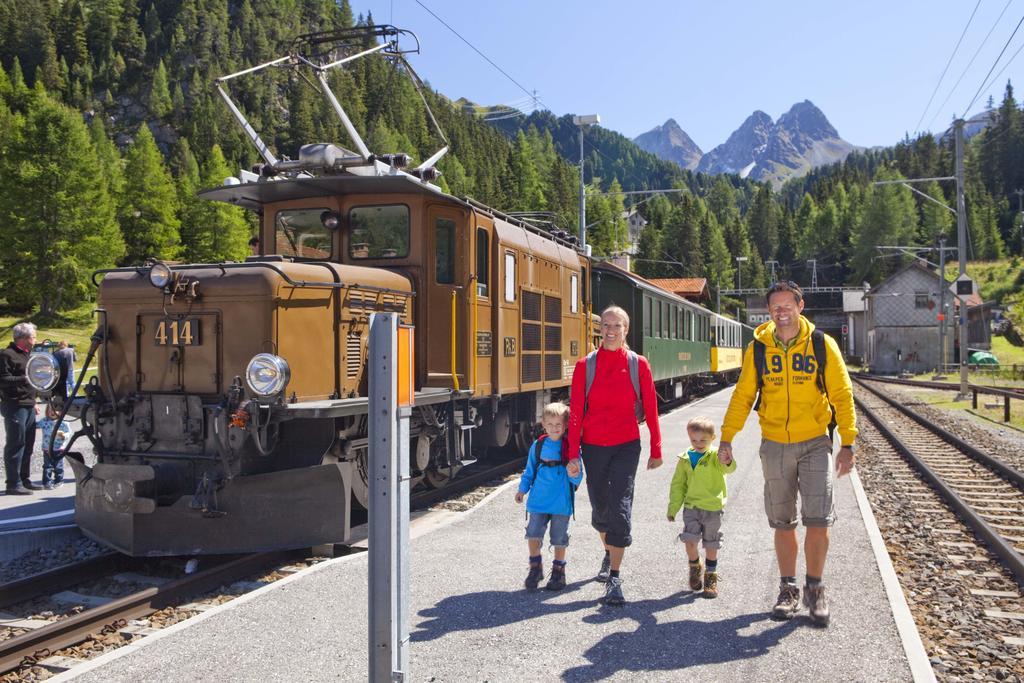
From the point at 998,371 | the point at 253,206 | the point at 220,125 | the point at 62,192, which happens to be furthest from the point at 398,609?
the point at 220,125

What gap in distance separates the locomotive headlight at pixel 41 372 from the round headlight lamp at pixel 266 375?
2100 mm

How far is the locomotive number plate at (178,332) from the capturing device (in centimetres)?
648

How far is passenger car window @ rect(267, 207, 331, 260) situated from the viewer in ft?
27.3

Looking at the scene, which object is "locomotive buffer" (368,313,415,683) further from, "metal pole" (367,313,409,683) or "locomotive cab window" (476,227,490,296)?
"locomotive cab window" (476,227,490,296)

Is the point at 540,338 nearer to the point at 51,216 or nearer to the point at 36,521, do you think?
the point at 36,521

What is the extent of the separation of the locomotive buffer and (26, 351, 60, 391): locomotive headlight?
4839 millimetres

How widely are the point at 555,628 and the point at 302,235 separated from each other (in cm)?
508

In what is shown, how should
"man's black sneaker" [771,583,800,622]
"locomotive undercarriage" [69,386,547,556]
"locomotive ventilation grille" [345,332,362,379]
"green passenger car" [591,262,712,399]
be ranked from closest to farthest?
"man's black sneaker" [771,583,800,622], "locomotive undercarriage" [69,386,547,556], "locomotive ventilation grille" [345,332,362,379], "green passenger car" [591,262,712,399]

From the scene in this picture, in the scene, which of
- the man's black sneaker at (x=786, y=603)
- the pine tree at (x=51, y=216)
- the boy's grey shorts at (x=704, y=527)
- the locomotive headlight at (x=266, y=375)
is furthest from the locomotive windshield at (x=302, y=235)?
the pine tree at (x=51, y=216)

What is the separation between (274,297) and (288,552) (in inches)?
83.0

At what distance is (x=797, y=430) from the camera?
16.1 ft

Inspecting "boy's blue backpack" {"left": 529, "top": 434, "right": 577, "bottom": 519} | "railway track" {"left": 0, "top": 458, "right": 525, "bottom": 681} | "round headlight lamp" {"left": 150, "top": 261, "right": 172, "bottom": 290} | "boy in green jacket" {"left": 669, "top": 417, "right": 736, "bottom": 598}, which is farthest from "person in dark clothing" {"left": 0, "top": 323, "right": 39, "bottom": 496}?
"boy in green jacket" {"left": 669, "top": 417, "right": 736, "bottom": 598}

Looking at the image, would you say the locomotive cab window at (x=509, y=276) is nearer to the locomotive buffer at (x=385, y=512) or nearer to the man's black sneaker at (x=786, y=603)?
the man's black sneaker at (x=786, y=603)

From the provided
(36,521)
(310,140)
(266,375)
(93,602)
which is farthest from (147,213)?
(266,375)
